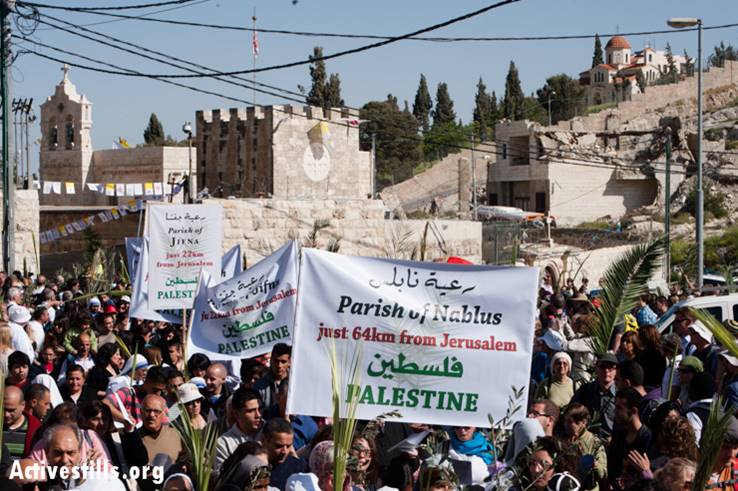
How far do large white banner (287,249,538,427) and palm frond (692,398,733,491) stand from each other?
46.3 inches

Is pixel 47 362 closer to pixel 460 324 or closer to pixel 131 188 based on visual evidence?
pixel 460 324

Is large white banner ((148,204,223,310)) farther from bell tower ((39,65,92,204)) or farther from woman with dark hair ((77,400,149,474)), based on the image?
bell tower ((39,65,92,204))

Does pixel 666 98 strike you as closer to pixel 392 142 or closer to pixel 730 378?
pixel 392 142

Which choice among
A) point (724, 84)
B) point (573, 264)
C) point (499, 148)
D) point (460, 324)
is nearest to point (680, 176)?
point (499, 148)

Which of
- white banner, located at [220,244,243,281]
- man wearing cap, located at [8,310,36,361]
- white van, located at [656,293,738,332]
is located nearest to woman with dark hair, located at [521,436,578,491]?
man wearing cap, located at [8,310,36,361]

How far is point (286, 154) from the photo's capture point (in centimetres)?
3884

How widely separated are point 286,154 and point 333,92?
101ft

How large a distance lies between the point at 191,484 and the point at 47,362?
4.40 meters

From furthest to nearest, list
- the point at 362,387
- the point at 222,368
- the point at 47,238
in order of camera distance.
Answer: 1. the point at 47,238
2. the point at 222,368
3. the point at 362,387

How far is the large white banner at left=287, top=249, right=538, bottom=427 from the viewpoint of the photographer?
18.9 ft

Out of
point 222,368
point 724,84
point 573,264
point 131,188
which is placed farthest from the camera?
point 724,84

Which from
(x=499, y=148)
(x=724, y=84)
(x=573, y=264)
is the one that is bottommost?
(x=573, y=264)

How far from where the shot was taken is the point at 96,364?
26.9 ft

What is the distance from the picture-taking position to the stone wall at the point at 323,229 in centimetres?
2422
